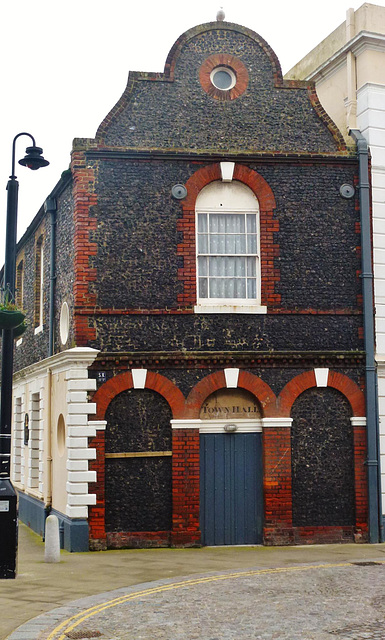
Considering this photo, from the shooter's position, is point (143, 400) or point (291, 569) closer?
point (291, 569)

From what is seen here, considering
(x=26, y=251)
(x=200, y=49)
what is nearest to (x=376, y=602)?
(x=200, y=49)

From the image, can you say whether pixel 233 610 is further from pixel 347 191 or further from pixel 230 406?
pixel 347 191

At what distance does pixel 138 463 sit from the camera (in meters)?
16.1

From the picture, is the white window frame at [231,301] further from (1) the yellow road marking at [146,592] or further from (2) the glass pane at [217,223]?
(1) the yellow road marking at [146,592]

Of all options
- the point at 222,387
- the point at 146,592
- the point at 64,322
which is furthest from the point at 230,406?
the point at 146,592

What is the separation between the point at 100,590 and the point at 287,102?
10500 mm

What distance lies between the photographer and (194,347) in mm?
16484

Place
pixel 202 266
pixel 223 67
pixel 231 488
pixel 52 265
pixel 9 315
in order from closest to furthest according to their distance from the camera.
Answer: pixel 9 315 < pixel 231 488 < pixel 202 266 < pixel 223 67 < pixel 52 265

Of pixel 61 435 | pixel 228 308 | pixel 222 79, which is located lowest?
pixel 61 435

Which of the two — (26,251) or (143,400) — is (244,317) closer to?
(143,400)

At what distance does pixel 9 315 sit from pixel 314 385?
21.2 ft

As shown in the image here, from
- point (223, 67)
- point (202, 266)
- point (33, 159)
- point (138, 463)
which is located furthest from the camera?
point (223, 67)

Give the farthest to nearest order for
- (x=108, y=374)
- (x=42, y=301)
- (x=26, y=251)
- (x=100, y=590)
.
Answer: (x=26, y=251) < (x=42, y=301) < (x=108, y=374) < (x=100, y=590)

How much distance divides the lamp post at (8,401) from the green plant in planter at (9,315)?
15cm
